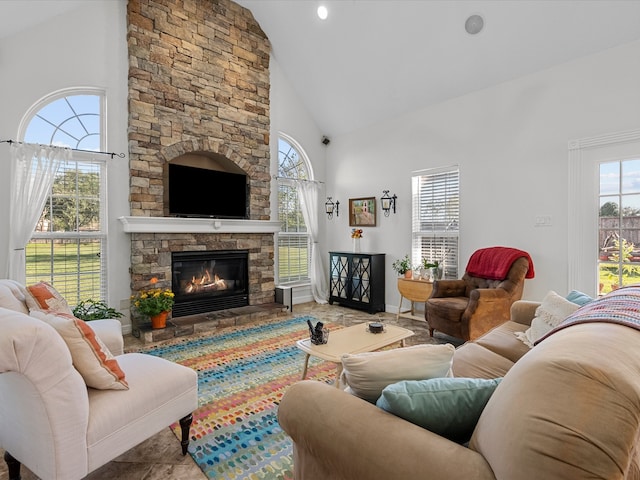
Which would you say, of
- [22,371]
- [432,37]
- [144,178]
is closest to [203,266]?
[144,178]

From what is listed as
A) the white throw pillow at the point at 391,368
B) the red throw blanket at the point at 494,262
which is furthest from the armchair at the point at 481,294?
the white throw pillow at the point at 391,368

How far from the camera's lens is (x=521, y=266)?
146 inches

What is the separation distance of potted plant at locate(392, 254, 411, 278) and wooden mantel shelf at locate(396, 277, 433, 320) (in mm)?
109

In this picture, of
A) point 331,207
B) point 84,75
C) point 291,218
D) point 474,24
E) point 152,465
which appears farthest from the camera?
→ point 331,207

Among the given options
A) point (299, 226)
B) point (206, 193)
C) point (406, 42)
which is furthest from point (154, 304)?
point (406, 42)

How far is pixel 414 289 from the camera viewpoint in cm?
464

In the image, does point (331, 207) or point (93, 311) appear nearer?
point (93, 311)

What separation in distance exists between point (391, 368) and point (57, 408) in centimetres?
129

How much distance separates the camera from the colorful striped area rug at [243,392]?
1.91 meters

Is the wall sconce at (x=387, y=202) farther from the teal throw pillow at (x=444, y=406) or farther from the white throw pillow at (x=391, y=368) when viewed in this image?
the teal throw pillow at (x=444, y=406)

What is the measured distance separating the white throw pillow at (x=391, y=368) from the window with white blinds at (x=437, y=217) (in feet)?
11.7

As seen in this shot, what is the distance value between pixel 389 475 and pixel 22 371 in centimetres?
132

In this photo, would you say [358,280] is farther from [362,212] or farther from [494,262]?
[494,262]

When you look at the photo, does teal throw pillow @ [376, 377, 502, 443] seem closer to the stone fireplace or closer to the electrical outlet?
the electrical outlet
